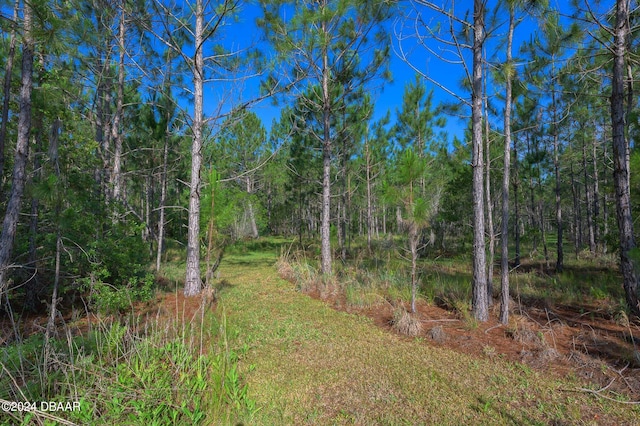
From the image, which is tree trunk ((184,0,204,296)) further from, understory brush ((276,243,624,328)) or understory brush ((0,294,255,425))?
understory brush ((0,294,255,425))

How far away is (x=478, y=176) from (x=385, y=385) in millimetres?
3517

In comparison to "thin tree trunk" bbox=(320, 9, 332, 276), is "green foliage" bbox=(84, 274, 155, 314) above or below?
below

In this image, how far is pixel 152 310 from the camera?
5.53m

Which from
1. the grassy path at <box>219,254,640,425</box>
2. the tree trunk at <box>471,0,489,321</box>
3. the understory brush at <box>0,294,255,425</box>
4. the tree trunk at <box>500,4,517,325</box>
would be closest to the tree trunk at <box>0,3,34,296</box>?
the understory brush at <box>0,294,255,425</box>

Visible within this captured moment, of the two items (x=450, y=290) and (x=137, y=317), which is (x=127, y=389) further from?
(x=450, y=290)

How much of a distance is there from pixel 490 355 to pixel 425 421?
1.77m

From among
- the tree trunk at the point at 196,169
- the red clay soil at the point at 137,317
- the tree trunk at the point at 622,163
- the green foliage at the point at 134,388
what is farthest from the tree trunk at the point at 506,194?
the tree trunk at the point at 196,169

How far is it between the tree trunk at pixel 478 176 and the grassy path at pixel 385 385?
1459 mm

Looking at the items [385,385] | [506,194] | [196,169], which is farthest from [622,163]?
[196,169]

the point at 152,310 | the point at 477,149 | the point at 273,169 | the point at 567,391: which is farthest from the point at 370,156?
the point at 567,391

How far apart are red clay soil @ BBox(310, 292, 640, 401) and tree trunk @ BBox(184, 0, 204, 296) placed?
3299 millimetres

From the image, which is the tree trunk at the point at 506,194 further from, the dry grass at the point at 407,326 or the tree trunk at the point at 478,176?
the dry grass at the point at 407,326

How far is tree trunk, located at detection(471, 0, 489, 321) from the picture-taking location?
16.1 feet

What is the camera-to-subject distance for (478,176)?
491 cm
